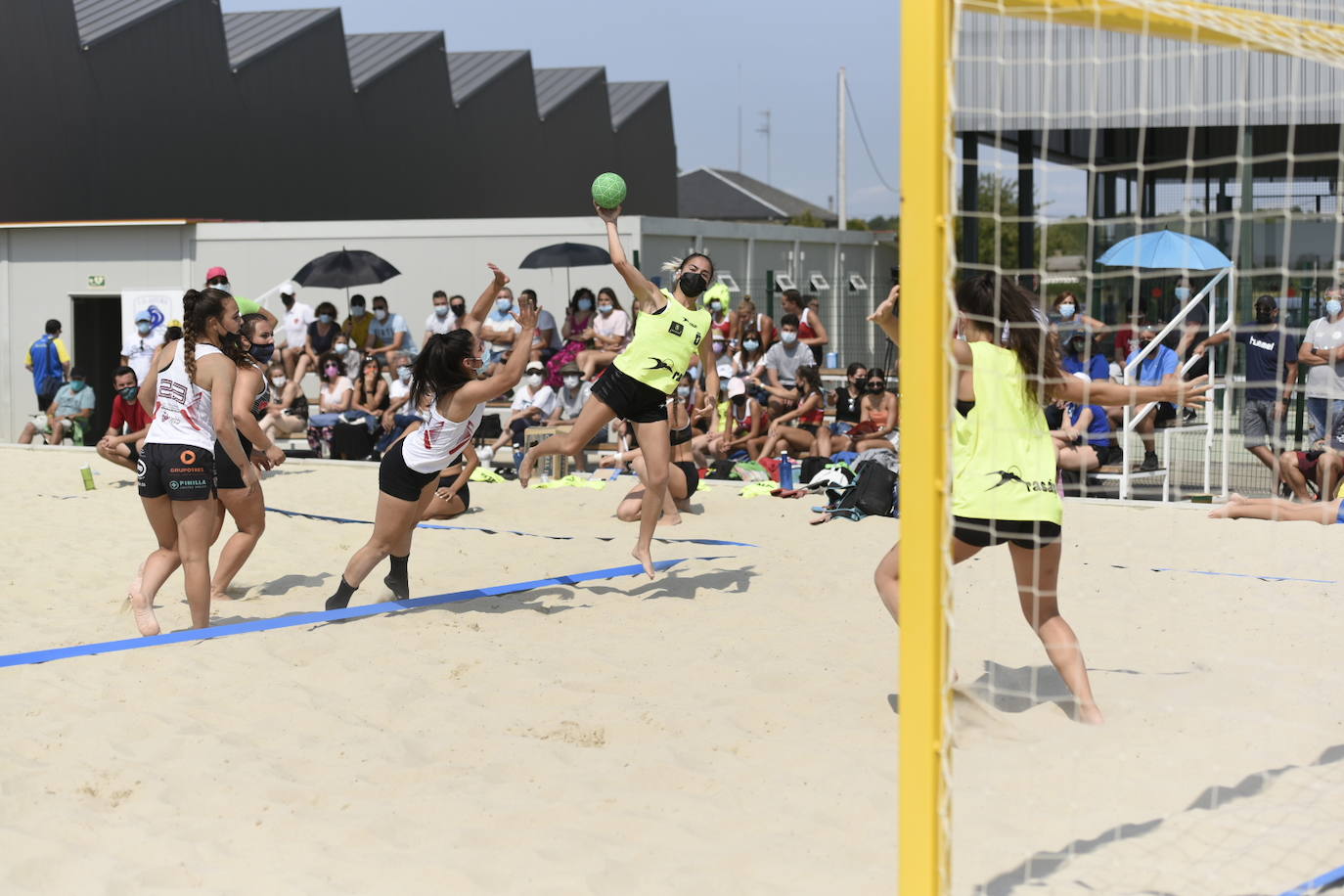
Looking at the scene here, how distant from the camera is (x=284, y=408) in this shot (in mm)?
16172

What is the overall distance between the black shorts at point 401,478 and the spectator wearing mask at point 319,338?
1067 centimetres

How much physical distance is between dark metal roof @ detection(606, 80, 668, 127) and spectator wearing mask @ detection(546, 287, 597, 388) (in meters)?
23.1

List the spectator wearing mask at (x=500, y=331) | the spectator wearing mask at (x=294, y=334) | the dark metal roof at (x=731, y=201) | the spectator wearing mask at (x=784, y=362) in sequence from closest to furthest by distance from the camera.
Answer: the spectator wearing mask at (x=784, y=362) < the spectator wearing mask at (x=500, y=331) < the spectator wearing mask at (x=294, y=334) < the dark metal roof at (x=731, y=201)

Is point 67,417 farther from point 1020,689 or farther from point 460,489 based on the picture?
point 1020,689

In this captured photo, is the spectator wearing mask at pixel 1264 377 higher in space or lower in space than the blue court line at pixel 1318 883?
higher

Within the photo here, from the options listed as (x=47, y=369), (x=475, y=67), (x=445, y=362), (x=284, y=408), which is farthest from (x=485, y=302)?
(x=475, y=67)

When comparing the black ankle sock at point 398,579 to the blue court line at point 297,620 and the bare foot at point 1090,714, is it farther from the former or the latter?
the bare foot at point 1090,714

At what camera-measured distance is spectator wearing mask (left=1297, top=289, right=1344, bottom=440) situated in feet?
29.7

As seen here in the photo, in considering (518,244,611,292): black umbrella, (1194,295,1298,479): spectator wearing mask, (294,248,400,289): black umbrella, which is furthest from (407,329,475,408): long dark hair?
(294,248,400,289): black umbrella

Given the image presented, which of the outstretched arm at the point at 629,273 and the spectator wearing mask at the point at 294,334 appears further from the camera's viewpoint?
the spectator wearing mask at the point at 294,334

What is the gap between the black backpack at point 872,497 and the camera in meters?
9.49

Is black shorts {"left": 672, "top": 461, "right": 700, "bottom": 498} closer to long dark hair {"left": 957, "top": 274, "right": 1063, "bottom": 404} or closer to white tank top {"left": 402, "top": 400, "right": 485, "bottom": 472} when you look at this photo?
white tank top {"left": 402, "top": 400, "right": 485, "bottom": 472}

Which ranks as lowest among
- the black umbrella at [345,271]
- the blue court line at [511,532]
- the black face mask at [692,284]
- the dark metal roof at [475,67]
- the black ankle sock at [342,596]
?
the blue court line at [511,532]

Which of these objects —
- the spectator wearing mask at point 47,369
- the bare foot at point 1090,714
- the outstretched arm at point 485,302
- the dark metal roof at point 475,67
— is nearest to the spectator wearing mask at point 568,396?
the outstretched arm at point 485,302
